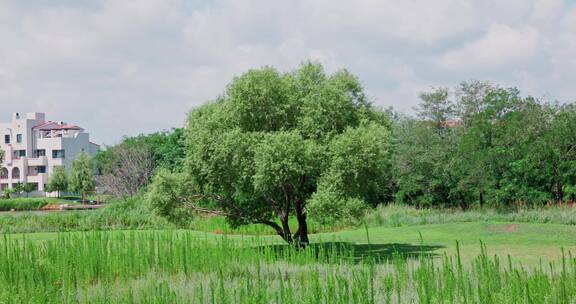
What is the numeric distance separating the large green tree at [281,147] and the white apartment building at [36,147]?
5943 cm

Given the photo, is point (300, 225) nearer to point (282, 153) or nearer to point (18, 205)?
point (282, 153)

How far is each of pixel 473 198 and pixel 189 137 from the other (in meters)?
20.5

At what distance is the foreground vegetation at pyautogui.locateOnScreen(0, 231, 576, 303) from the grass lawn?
19.5 ft

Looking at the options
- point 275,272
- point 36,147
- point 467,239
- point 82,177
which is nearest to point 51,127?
point 36,147

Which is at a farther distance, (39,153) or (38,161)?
(39,153)

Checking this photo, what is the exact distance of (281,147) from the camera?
16172 mm

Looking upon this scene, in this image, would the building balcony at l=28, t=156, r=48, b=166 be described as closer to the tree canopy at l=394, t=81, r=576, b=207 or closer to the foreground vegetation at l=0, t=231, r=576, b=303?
Answer: the tree canopy at l=394, t=81, r=576, b=207

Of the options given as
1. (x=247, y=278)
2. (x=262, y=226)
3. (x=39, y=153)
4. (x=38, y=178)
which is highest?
(x=39, y=153)

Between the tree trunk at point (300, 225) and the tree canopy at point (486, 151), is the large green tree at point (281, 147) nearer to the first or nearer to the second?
the tree trunk at point (300, 225)

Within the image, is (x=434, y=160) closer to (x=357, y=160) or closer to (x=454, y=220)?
(x=454, y=220)

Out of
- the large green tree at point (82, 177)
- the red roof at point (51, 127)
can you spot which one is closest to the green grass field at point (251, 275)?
the large green tree at point (82, 177)

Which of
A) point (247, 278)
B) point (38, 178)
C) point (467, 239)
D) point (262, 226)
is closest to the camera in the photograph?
point (247, 278)

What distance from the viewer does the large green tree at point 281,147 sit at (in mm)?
16484

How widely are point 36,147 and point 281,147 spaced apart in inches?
2639
